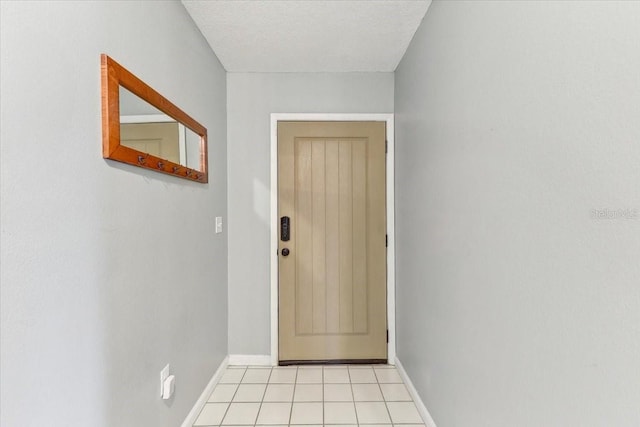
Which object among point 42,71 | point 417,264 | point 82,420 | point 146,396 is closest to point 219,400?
point 146,396

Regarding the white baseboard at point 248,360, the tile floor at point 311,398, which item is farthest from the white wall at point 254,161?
the tile floor at point 311,398

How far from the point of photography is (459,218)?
1539 mm

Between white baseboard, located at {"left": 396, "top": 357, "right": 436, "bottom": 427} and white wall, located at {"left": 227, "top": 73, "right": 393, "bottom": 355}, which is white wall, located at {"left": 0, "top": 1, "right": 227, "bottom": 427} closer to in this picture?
white wall, located at {"left": 227, "top": 73, "right": 393, "bottom": 355}

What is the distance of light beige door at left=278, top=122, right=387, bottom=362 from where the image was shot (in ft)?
9.11

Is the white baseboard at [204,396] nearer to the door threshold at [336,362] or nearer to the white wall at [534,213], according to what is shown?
the door threshold at [336,362]

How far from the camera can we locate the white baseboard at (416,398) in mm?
1920

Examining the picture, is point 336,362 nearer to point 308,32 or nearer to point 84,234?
Result: point 84,234

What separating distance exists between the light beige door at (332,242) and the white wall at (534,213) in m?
0.92

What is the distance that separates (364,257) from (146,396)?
5.78 feet

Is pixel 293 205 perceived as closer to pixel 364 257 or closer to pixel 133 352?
pixel 364 257

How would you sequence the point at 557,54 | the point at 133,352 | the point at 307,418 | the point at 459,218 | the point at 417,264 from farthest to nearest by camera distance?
the point at 417,264
the point at 307,418
the point at 459,218
the point at 133,352
the point at 557,54

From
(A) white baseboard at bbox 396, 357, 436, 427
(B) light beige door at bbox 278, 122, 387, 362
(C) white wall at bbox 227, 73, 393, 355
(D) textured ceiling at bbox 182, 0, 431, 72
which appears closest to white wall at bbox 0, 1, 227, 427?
(D) textured ceiling at bbox 182, 0, 431, 72

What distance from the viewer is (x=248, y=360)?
9.12 feet

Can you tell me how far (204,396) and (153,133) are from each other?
165 centimetres
